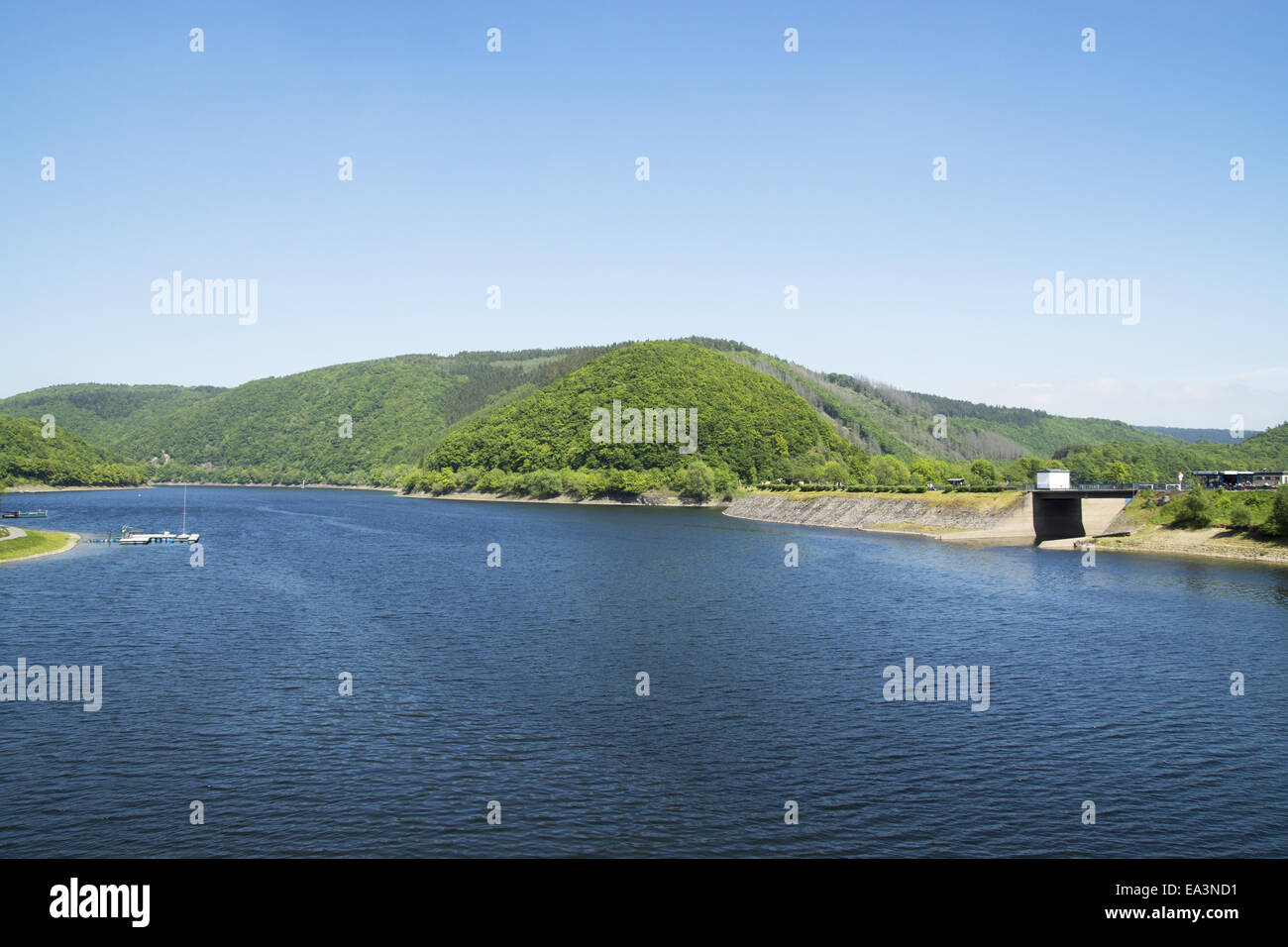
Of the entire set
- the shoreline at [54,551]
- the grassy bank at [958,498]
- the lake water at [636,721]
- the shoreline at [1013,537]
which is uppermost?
the grassy bank at [958,498]

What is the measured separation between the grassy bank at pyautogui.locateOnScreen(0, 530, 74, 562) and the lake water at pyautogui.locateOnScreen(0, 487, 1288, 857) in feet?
60.3

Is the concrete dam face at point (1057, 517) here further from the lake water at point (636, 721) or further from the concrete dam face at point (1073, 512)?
the lake water at point (636, 721)

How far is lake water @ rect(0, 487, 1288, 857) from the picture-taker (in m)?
22.3

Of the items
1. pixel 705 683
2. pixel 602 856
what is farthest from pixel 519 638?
pixel 602 856

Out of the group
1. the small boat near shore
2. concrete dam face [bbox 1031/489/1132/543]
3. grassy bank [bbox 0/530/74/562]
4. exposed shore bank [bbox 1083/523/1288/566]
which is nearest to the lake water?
grassy bank [bbox 0/530/74/562]

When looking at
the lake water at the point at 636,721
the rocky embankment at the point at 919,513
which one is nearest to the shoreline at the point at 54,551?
the lake water at the point at 636,721

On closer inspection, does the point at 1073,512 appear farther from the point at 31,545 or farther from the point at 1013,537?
the point at 31,545

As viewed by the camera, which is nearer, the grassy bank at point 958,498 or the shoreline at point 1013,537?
the shoreline at point 1013,537

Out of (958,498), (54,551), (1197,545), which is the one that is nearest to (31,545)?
(54,551)

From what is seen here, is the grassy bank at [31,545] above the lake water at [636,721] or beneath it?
above

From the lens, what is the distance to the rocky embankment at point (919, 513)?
358 feet

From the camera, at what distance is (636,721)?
31109mm

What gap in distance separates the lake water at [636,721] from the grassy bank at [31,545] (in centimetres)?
1839

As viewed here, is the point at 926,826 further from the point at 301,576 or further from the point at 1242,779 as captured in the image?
the point at 301,576
